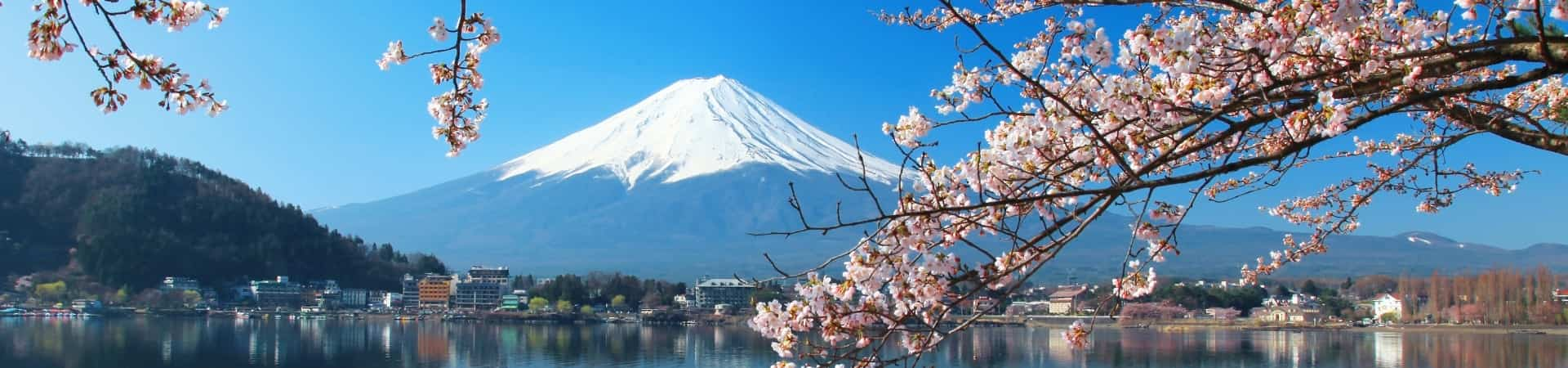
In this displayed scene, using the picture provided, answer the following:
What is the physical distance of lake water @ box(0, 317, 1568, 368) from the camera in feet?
68.8

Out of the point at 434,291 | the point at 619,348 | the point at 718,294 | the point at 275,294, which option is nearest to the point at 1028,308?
the point at 718,294

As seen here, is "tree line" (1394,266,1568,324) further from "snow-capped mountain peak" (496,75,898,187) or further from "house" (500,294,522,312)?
"snow-capped mountain peak" (496,75,898,187)

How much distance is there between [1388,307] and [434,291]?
4109 centimetres

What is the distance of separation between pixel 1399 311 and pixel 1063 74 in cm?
4230

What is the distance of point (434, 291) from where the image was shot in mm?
53938

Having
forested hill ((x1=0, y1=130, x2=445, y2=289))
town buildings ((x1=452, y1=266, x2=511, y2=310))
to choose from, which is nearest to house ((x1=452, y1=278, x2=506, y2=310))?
town buildings ((x1=452, y1=266, x2=511, y2=310))

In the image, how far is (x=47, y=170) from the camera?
58.6m

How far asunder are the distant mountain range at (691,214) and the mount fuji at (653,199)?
0.20 metres

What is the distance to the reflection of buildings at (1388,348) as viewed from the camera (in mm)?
21131

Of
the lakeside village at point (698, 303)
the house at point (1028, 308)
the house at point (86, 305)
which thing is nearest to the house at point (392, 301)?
the lakeside village at point (698, 303)

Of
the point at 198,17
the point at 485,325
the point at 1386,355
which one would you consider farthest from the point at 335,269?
the point at 198,17

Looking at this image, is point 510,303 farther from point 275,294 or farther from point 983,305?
point 983,305

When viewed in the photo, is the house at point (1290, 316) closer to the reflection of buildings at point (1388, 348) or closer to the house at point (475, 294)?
the reflection of buildings at point (1388, 348)

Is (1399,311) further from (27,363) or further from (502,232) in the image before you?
(502,232)
